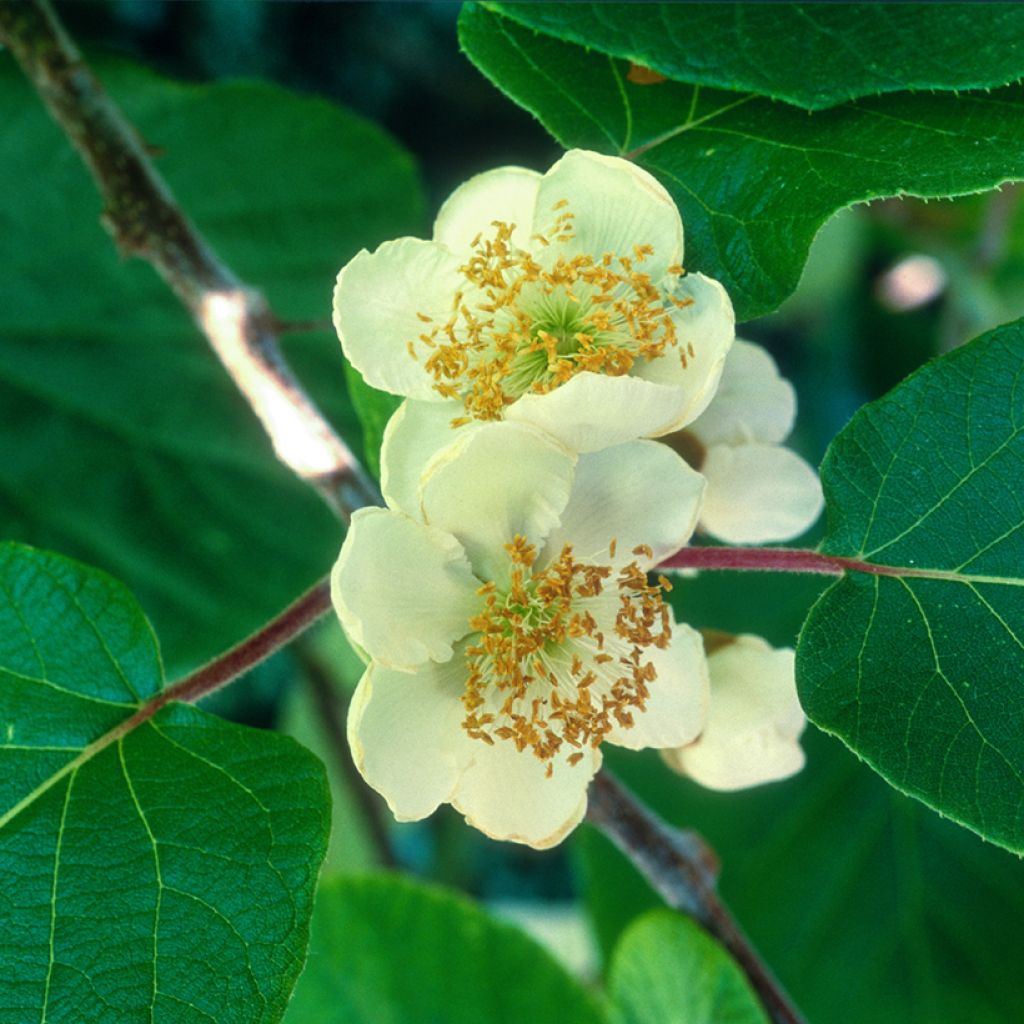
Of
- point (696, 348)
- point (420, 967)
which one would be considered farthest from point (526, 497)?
point (420, 967)

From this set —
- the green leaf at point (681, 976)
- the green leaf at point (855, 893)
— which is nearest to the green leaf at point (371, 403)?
the green leaf at point (681, 976)

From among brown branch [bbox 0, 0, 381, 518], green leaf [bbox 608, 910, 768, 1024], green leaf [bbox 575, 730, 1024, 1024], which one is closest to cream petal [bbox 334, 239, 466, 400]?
brown branch [bbox 0, 0, 381, 518]

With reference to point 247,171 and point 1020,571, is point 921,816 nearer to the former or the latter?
point 1020,571

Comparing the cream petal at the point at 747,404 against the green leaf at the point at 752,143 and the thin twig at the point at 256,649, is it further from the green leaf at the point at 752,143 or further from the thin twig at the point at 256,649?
the thin twig at the point at 256,649

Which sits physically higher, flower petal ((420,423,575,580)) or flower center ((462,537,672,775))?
flower petal ((420,423,575,580))

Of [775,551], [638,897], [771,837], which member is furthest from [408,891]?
[775,551]

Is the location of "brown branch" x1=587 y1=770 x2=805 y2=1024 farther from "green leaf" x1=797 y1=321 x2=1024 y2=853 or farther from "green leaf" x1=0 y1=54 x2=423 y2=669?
"green leaf" x1=0 y1=54 x2=423 y2=669
